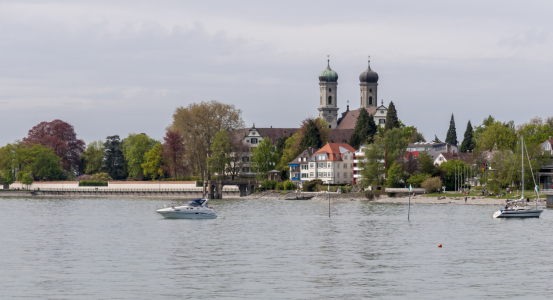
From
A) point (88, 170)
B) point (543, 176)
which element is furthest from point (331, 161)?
point (88, 170)

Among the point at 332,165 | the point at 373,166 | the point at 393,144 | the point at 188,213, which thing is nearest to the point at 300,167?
the point at 332,165

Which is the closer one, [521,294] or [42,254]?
[521,294]

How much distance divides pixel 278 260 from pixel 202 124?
100018 mm

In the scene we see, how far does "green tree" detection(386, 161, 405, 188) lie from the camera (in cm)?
11806

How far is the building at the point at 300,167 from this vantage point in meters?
148

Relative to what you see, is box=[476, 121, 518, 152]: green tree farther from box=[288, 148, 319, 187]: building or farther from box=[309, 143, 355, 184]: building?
box=[288, 148, 319, 187]: building

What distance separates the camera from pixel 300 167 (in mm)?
149000

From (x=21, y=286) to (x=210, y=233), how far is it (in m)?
26.0

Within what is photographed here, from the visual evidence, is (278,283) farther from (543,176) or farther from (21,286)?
(543,176)

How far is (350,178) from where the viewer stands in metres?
147

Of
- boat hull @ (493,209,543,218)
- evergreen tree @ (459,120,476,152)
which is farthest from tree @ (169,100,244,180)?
boat hull @ (493,209,543,218)

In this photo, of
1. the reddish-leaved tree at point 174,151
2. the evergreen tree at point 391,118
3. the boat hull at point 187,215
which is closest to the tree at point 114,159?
the reddish-leaved tree at point 174,151

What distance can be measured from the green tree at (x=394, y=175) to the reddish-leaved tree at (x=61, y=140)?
8600 centimetres

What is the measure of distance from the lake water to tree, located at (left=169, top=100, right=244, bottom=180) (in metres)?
70.3
